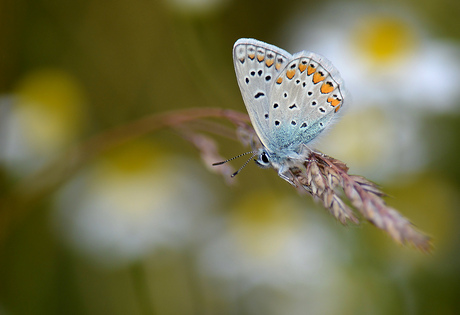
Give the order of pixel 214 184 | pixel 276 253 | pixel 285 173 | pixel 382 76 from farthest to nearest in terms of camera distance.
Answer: pixel 214 184 → pixel 382 76 → pixel 276 253 → pixel 285 173

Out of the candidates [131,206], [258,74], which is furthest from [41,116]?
[258,74]

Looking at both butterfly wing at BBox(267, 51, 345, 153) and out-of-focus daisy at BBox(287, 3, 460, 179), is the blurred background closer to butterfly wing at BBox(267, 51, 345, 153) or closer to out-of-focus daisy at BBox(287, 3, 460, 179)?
out-of-focus daisy at BBox(287, 3, 460, 179)

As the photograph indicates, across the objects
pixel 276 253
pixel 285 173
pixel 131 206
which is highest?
pixel 131 206

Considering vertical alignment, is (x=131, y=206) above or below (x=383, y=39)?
below

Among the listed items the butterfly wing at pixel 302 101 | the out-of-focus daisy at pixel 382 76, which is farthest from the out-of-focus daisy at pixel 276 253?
the butterfly wing at pixel 302 101

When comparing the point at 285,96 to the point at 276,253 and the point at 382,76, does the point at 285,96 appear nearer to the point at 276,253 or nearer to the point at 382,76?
the point at 276,253

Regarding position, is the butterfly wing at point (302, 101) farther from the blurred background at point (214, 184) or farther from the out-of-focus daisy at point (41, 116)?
the out-of-focus daisy at point (41, 116)

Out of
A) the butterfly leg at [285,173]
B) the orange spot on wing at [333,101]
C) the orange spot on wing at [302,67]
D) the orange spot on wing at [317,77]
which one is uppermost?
the orange spot on wing at [302,67]
